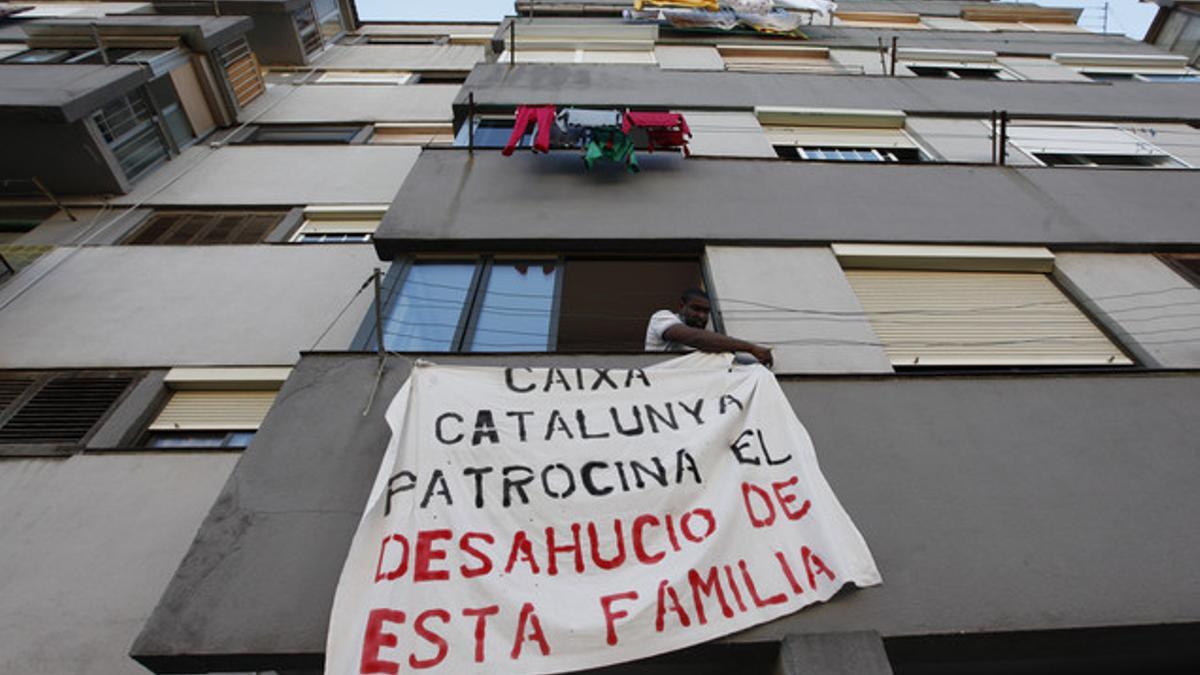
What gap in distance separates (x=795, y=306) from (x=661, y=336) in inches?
63.6

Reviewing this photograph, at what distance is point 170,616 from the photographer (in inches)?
136

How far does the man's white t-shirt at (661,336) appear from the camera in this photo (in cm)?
506

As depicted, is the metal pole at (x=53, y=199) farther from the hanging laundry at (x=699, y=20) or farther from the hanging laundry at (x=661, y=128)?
the hanging laundry at (x=699, y=20)

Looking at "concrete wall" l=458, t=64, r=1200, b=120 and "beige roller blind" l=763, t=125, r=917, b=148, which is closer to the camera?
"beige roller blind" l=763, t=125, r=917, b=148

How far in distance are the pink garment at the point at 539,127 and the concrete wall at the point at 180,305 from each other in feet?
9.06

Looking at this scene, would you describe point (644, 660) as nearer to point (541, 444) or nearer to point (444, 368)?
point (541, 444)

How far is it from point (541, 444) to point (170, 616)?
235 centimetres

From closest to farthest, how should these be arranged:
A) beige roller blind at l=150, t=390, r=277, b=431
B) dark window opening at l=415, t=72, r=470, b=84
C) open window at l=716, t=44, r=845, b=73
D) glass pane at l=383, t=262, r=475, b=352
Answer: glass pane at l=383, t=262, r=475, b=352
beige roller blind at l=150, t=390, r=277, b=431
open window at l=716, t=44, r=845, b=73
dark window opening at l=415, t=72, r=470, b=84

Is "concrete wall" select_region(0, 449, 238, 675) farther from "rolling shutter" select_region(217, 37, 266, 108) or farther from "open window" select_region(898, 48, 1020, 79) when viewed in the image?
"open window" select_region(898, 48, 1020, 79)

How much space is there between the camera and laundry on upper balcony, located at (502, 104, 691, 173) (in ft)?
24.7

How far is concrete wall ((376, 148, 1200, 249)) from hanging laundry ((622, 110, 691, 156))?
0.19 meters

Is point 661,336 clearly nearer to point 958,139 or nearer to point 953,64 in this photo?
point 958,139

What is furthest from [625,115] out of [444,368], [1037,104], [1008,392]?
[1037,104]

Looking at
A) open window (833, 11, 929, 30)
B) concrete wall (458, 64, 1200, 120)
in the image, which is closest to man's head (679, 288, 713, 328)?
concrete wall (458, 64, 1200, 120)
